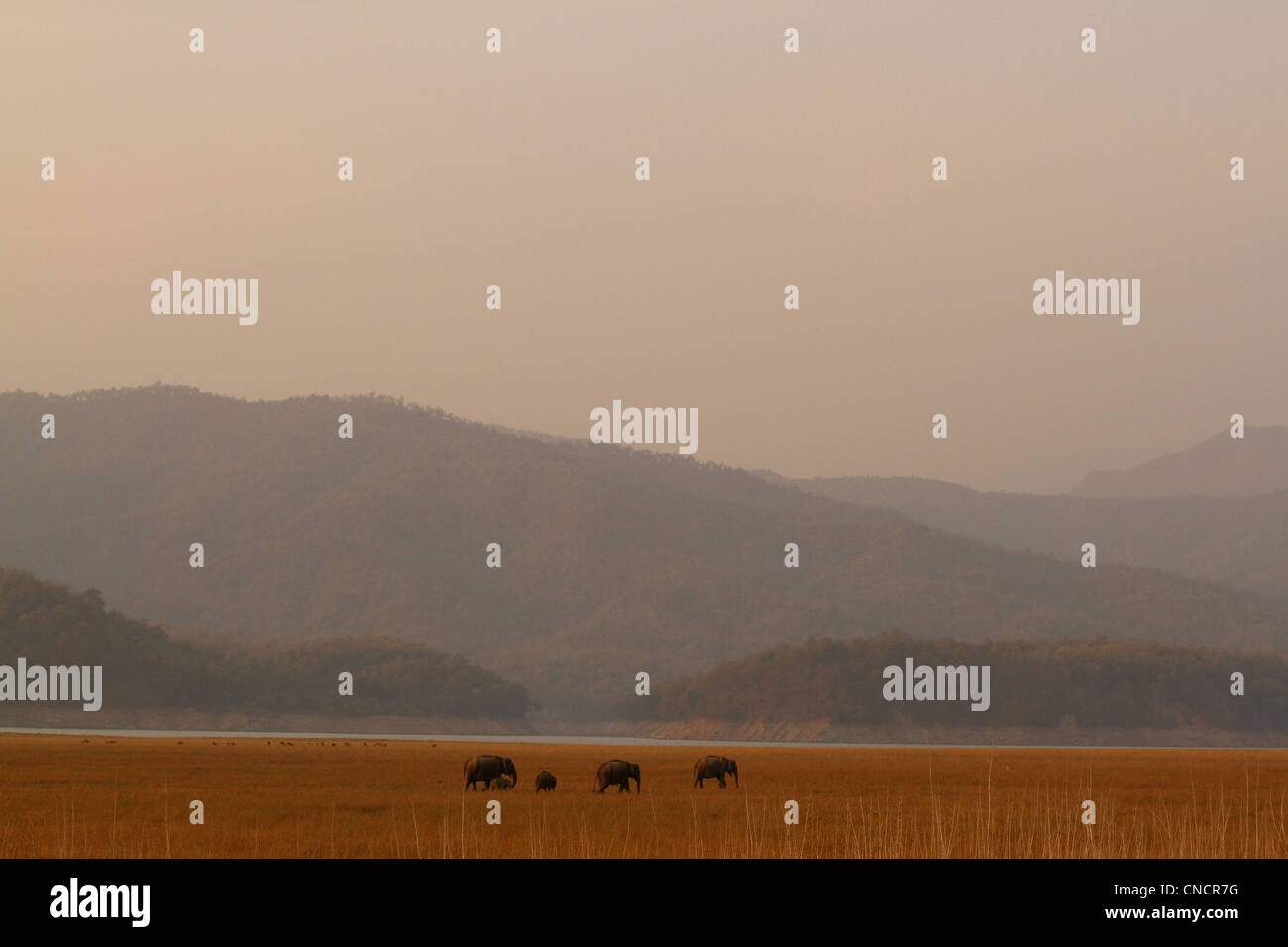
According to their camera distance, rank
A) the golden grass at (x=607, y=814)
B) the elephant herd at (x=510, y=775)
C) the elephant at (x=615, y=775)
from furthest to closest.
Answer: the elephant at (x=615, y=775)
the elephant herd at (x=510, y=775)
the golden grass at (x=607, y=814)

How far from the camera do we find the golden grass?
2809 centimetres

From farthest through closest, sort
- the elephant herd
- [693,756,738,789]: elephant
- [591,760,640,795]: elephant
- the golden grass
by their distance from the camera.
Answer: [693,756,738,789]: elephant
[591,760,640,795]: elephant
the elephant herd
the golden grass

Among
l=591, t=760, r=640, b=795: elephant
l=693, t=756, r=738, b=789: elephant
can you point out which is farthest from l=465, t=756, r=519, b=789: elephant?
l=693, t=756, r=738, b=789: elephant

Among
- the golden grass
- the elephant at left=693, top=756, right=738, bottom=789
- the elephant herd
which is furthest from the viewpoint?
the elephant at left=693, top=756, right=738, bottom=789

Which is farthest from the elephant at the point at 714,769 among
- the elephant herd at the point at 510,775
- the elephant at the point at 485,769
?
the elephant at the point at 485,769

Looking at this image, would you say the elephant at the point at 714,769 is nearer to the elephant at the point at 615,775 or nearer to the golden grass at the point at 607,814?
the golden grass at the point at 607,814

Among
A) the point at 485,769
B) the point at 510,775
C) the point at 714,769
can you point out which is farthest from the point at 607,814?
the point at 714,769

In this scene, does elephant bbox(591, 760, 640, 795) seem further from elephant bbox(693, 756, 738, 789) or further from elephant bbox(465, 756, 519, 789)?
elephant bbox(693, 756, 738, 789)

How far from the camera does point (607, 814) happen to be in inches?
1506

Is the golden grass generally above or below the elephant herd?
below

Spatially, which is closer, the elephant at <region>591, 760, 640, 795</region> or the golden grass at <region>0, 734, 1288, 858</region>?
the golden grass at <region>0, 734, 1288, 858</region>

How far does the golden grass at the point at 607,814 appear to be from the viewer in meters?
28.1
